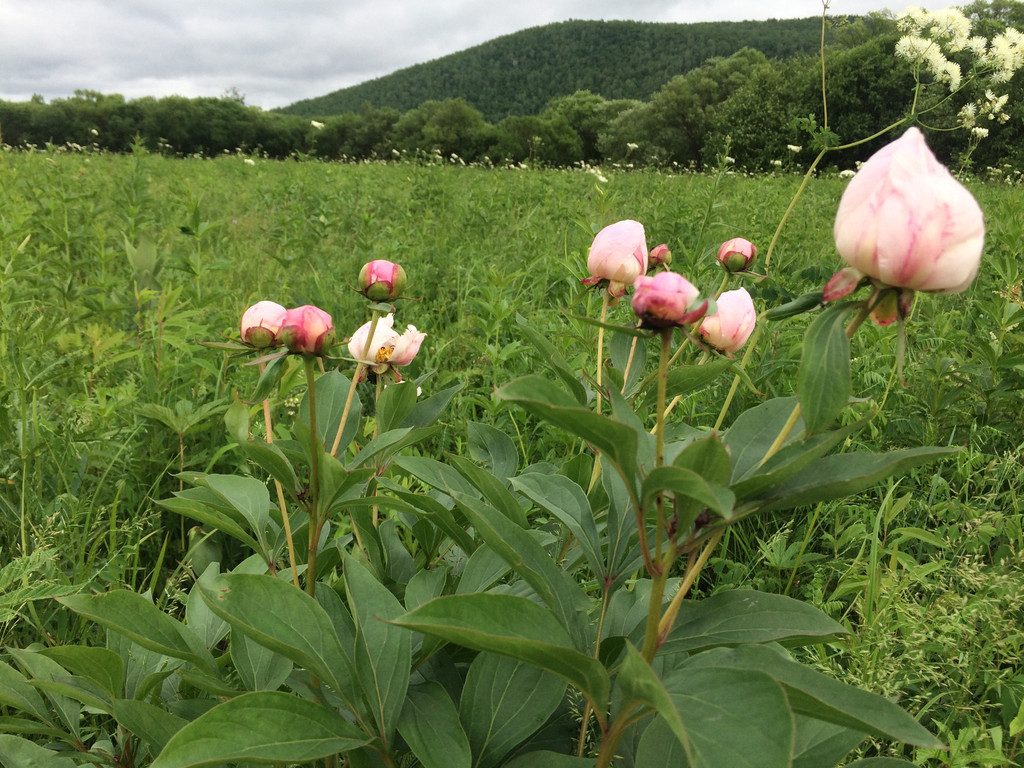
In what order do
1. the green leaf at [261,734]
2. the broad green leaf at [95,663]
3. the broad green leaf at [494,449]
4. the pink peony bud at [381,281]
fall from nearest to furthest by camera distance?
1. the green leaf at [261,734]
2. the broad green leaf at [95,663]
3. the pink peony bud at [381,281]
4. the broad green leaf at [494,449]

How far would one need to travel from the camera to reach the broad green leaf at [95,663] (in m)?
0.80

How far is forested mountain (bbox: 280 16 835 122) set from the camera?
53.8 meters

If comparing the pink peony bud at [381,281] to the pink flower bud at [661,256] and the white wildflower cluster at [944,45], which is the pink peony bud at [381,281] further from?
the white wildflower cluster at [944,45]

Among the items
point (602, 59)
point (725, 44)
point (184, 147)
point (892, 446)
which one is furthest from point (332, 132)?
point (602, 59)

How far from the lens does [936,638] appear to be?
44.7 inches

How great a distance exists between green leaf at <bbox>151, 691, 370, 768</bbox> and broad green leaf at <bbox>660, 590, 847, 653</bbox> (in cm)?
36

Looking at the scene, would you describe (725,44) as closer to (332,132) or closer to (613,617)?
(332,132)

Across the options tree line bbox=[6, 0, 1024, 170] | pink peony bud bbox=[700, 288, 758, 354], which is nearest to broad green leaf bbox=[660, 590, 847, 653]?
pink peony bud bbox=[700, 288, 758, 354]

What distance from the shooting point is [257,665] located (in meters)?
0.87

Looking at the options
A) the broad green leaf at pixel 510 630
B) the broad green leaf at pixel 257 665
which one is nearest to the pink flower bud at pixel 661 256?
the broad green leaf at pixel 510 630

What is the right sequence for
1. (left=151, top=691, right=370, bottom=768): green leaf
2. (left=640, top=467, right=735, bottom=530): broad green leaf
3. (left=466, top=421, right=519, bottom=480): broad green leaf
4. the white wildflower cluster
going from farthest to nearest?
the white wildflower cluster
(left=466, top=421, right=519, bottom=480): broad green leaf
(left=151, top=691, right=370, bottom=768): green leaf
(left=640, top=467, right=735, bottom=530): broad green leaf

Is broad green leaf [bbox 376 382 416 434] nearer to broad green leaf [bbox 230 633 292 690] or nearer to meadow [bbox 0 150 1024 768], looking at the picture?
meadow [bbox 0 150 1024 768]

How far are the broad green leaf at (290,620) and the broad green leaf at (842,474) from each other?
0.48m

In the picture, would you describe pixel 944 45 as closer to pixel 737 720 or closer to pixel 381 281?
pixel 381 281
